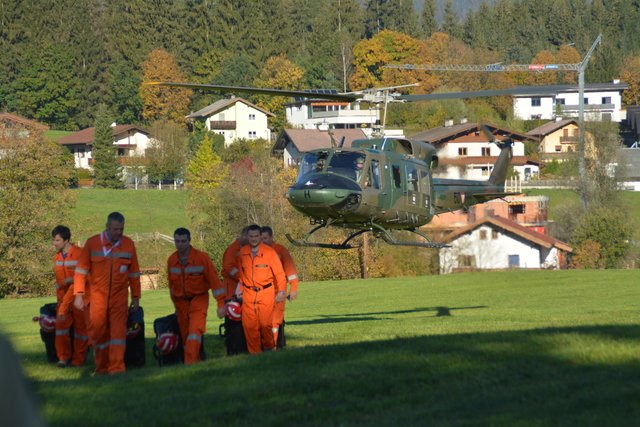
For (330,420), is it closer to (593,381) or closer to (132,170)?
(593,381)

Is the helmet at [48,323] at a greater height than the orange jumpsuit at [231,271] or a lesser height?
lesser

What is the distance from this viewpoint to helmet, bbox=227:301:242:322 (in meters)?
14.4

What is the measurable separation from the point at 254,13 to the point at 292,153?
50.8 metres

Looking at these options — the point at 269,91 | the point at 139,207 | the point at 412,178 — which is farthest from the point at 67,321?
the point at 139,207

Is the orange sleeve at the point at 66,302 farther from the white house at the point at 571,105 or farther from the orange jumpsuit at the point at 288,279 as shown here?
the white house at the point at 571,105

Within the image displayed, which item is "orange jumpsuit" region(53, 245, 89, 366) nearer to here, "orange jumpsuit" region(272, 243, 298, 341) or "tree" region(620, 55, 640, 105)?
"orange jumpsuit" region(272, 243, 298, 341)

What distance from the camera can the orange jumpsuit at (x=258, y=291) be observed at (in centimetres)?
1422

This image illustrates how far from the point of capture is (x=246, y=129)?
127125mm

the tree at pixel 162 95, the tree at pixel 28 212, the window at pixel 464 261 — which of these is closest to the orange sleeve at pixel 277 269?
the tree at pixel 28 212

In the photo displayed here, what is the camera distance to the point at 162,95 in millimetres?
136750

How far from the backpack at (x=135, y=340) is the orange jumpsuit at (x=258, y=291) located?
135 cm

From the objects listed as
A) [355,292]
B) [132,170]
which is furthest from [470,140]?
[355,292]

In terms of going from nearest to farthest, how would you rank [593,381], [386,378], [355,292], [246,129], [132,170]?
[593,381], [386,378], [355,292], [132,170], [246,129]

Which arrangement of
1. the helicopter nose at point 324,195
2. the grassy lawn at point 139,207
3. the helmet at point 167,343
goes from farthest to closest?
the grassy lawn at point 139,207
the helicopter nose at point 324,195
the helmet at point 167,343
